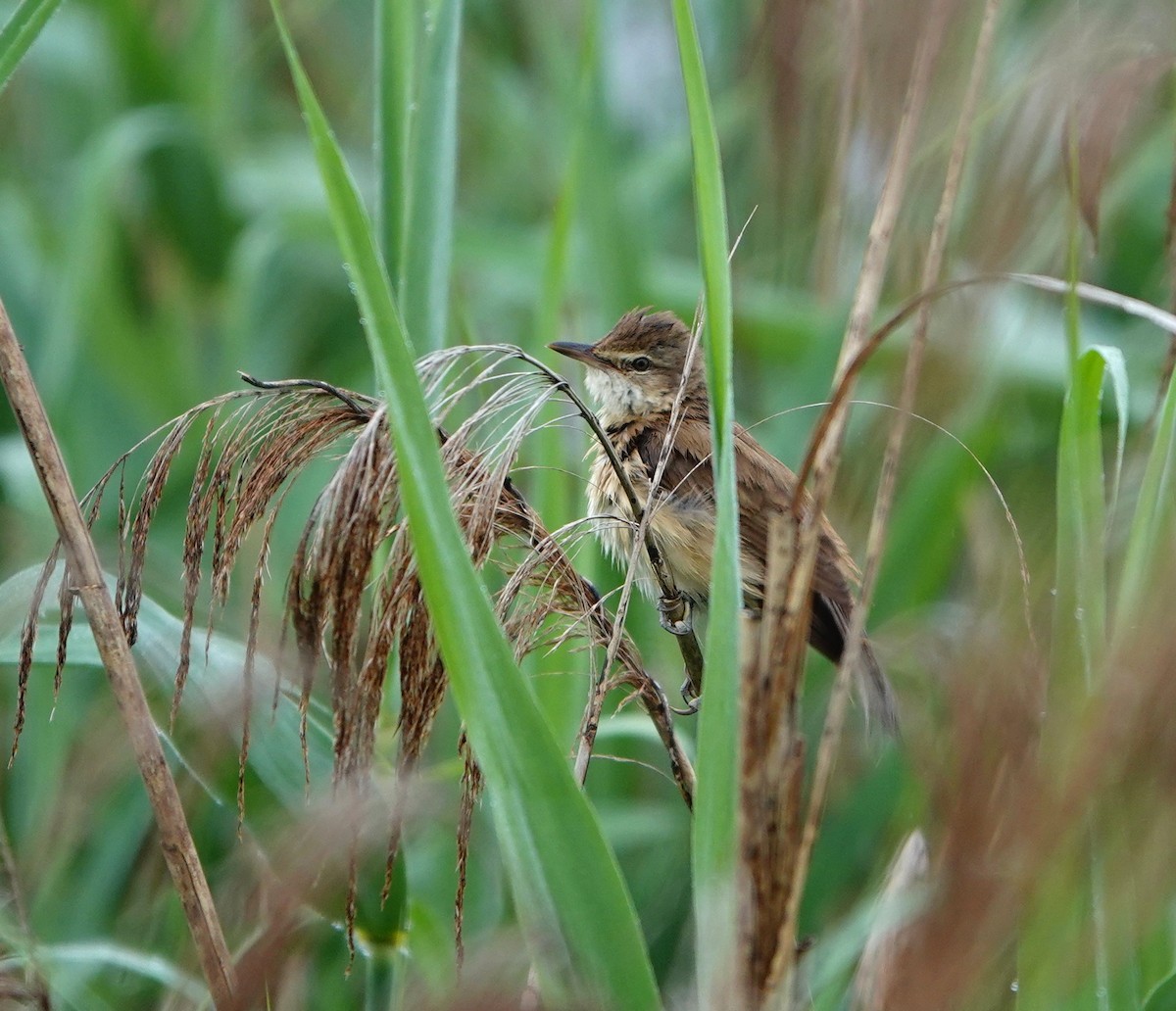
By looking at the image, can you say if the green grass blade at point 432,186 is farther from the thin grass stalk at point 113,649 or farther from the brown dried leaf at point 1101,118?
the brown dried leaf at point 1101,118

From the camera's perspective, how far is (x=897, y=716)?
103 inches

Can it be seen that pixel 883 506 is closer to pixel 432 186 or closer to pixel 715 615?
pixel 715 615

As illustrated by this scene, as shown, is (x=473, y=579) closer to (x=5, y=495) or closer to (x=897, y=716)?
(x=897, y=716)

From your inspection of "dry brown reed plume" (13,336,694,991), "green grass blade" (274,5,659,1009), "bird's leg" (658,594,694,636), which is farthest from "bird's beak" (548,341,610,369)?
"green grass blade" (274,5,659,1009)

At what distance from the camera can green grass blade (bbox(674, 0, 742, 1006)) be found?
1.30m

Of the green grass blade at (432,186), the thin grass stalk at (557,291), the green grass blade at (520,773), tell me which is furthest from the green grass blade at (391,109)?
the green grass blade at (520,773)

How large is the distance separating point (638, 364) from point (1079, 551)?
1.70 meters

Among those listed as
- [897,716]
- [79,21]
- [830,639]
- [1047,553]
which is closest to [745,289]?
[830,639]

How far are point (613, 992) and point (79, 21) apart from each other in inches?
159

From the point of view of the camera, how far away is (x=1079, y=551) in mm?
1579

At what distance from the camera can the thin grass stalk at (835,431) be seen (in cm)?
113

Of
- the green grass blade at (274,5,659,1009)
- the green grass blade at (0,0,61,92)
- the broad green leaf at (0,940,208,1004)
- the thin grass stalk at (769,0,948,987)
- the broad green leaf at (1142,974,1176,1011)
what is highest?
the green grass blade at (0,0,61,92)

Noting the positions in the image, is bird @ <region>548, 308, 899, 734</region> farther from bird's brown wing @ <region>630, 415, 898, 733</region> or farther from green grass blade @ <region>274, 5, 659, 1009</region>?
green grass blade @ <region>274, 5, 659, 1009</region>

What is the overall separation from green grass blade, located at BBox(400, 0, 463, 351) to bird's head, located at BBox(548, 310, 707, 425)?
3.39ft
